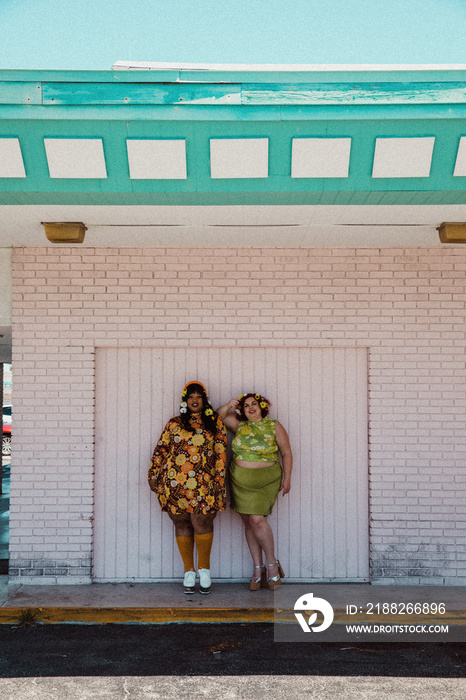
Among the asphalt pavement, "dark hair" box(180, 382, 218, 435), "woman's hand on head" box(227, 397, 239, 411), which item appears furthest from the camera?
"woman's hand on head" box(227, 397, 239, 411)

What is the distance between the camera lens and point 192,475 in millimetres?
5836

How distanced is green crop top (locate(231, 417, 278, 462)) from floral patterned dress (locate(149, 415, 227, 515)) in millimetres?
155

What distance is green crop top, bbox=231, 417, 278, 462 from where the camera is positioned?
19.5 feet

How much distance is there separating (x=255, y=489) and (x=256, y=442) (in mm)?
436

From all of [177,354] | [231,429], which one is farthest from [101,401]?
[231,429]

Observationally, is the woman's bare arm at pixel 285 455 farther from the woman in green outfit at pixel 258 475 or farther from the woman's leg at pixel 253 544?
the woman's leg at pixel 253 544

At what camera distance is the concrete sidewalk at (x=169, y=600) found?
532 cm

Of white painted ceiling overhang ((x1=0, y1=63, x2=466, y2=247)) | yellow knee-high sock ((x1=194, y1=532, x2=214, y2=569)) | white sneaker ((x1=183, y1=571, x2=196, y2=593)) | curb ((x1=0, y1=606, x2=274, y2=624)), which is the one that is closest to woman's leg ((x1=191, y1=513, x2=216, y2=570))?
yellow knee-high sock ((x1=194, y1=532, x2=214, y2=569))

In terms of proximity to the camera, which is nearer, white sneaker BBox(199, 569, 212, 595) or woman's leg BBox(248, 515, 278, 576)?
white sneaker BBox(199, 569, 212, 595)

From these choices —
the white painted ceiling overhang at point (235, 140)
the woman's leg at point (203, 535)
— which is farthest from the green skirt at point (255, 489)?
the white painted ceiling overhang at point (235, 140)

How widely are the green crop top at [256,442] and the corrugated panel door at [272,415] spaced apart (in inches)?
13.5

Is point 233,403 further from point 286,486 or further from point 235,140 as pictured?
point 235,140

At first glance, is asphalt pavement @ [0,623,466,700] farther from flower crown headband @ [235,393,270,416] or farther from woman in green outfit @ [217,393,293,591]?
flower crown headband @ [235,393,270,416]

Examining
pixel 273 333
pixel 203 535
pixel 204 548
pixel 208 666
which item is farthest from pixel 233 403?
pixel 208 666
